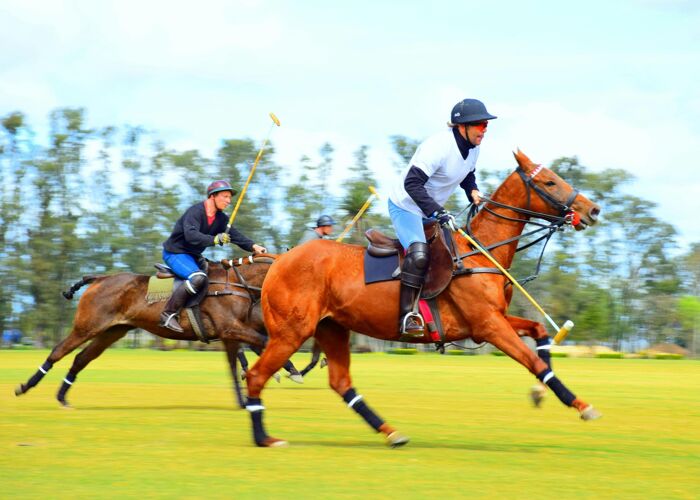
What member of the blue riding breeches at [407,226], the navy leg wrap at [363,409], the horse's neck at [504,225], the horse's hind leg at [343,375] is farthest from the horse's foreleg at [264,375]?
the horse's neck at [504,225]

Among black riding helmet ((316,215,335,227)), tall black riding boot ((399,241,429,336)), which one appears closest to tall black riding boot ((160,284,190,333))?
black riding helmet ((316,215,335,227))

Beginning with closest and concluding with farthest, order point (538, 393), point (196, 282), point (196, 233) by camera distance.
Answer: point (538, 393)
point (196, 233)
point (196, 282)

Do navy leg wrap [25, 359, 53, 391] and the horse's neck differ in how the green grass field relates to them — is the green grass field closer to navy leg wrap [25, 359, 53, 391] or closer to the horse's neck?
navy leg wrap [25, 359, 53, 391]

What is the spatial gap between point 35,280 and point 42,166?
692 cm

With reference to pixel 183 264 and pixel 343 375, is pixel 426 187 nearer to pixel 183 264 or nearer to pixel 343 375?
pixel 343 375

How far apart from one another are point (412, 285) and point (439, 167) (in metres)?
1.14

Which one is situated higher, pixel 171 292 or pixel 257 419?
pixel 257 419

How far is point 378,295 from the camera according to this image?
992cm

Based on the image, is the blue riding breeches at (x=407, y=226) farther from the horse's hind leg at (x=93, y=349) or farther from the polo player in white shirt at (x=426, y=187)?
the horse's hind leg at (x=93, y=349)

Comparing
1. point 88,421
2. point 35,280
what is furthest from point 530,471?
point 35,280

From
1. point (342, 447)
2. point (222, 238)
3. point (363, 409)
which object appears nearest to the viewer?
point (342, 447)

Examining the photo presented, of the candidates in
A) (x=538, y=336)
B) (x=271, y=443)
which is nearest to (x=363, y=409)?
(x=271, y=443)

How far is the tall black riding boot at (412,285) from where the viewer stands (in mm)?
9711

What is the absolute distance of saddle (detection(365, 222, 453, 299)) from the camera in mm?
9766
